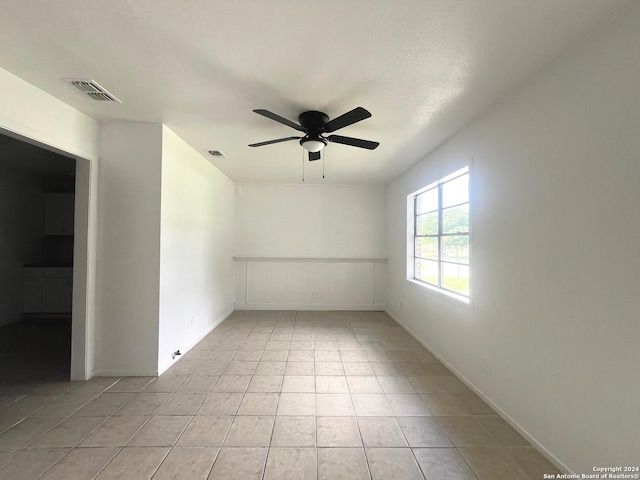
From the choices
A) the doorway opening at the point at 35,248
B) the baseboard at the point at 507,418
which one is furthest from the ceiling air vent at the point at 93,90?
the baseboard at the point at 507,418

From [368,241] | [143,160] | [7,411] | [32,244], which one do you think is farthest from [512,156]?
[32,244]

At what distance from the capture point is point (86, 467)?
1.63 m

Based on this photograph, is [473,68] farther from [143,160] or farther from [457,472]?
[143,160]

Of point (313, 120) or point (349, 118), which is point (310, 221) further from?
point (349, 118)

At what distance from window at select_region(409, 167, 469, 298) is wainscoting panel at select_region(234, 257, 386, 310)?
134 centimetres

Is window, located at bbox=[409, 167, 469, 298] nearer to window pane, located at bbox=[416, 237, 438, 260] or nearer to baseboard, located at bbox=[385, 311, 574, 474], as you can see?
window pane, located at bbox=[416, 237, 438, 260]

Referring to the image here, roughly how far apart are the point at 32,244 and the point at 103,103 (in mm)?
4343

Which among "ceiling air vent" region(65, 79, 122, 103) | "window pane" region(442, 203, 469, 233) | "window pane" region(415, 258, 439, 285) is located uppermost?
"ceiling air vent" region(65, 79, 122, 103)

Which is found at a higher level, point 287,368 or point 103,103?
point 103,103

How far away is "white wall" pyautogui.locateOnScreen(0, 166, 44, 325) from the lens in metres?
4.41

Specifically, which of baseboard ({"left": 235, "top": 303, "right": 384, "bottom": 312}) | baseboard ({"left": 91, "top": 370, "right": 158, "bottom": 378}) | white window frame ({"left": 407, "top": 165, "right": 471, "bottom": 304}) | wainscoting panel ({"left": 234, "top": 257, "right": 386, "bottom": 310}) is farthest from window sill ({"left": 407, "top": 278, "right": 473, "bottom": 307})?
baseboard ({"left": 91, "top": 370, "right": 158, "bottom": 378})

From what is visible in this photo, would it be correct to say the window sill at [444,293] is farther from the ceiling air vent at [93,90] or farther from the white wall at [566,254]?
the ceiling air vent at [93,90]

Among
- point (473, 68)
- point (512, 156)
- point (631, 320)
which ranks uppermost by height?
point (473, 68)

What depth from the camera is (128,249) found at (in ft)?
9.04
